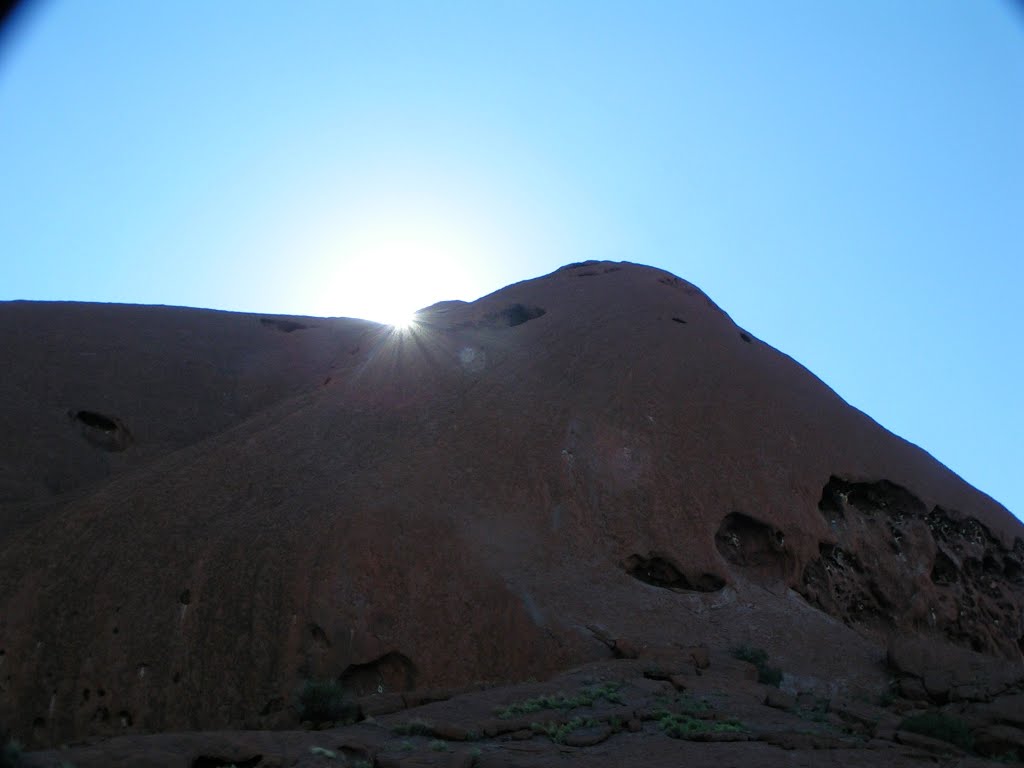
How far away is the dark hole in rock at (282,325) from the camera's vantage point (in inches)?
1153

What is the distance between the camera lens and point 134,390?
23.7 metres

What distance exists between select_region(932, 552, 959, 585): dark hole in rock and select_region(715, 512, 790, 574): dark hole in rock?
13.0 ft

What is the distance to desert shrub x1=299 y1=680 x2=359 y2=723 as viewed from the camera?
12055 millimetres

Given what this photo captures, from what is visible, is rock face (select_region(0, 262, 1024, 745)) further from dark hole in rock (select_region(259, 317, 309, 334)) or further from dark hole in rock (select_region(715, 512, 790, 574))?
dark hole in rock (select_region(259, 317, 309, 334))

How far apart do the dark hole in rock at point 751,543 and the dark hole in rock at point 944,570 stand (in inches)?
157

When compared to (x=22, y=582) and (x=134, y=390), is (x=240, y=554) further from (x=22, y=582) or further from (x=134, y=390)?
(x=134, y=390)

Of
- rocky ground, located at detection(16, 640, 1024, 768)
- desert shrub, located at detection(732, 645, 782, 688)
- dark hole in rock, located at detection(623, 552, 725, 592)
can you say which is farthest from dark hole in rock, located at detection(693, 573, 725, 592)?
rocky ground, located at detection(16, 640, 1024, 768)

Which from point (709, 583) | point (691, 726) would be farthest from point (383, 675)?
point (709, 583)

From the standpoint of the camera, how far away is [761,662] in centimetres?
1538

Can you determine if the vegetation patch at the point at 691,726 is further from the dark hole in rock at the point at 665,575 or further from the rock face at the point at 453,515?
the dark hole in rock at the point at 665,575

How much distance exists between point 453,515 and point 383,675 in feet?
10.3

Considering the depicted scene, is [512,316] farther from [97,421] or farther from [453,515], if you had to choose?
[97,421]

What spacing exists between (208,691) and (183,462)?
5514 millimetres

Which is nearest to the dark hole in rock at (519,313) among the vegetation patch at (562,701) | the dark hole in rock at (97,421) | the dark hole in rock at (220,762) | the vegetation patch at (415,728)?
the dark hole in rock at (97,421)
